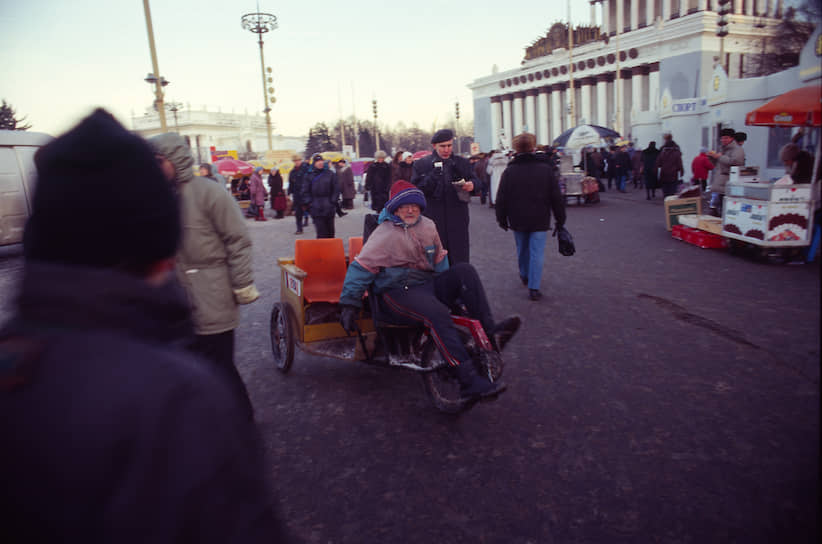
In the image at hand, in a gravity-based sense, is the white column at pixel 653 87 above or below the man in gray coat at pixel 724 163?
above

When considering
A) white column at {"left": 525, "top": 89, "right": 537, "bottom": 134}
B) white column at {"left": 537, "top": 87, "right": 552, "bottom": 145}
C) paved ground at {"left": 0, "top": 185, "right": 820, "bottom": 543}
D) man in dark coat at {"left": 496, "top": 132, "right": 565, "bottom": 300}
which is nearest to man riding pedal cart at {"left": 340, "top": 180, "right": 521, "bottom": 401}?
paved ground at {"left": 0, "top": 185, "right": 820, "bottom": 543}

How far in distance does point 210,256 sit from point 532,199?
14.7ft

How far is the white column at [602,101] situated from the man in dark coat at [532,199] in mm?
64069

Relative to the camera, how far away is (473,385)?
363 cm

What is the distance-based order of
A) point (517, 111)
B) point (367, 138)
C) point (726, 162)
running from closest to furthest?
point (726, 162) < point (367, 138) < point (517, 111)

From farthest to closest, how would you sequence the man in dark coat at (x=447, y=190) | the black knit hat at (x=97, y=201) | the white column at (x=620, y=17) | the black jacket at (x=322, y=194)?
1. the white column at (x=620, y=17)
2. the black jacket at (x=322, y=194)
3. the man in dark coat at (x=447, y=190)
4. the black knit hat at (x=97, y=201)

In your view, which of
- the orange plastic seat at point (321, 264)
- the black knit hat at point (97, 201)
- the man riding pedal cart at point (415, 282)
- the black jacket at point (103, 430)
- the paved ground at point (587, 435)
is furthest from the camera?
the orange plastic seat at point (321, 264)

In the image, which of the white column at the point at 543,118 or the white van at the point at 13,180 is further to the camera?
the white column at the point at 543,118

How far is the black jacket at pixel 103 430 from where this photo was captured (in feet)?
2.83

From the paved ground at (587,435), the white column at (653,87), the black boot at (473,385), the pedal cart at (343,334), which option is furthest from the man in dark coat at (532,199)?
the white column at (653,87)

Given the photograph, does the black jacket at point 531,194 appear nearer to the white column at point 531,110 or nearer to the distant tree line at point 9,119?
the distant tree line at point 9,119

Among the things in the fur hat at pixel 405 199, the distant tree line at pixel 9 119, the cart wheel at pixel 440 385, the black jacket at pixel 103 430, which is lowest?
the cart wheel at pixel 440 385

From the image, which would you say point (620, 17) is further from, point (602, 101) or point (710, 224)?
point (710, 224)

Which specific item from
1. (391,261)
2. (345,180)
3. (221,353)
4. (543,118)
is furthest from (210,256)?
(543,118)
